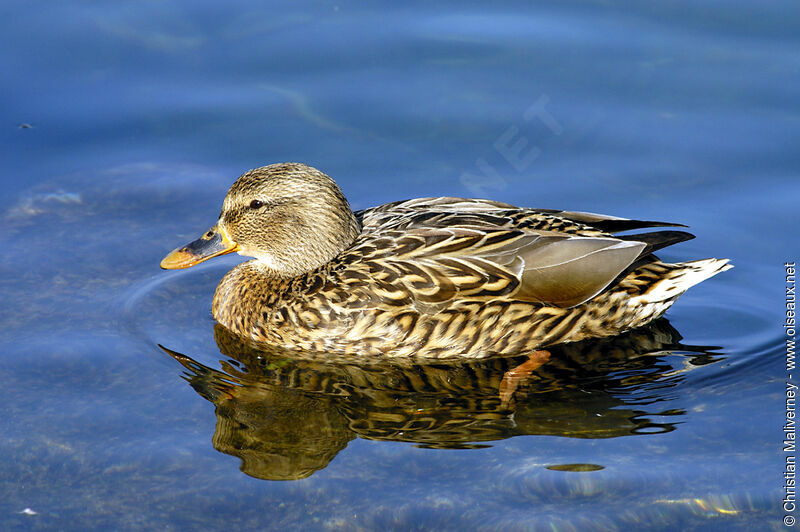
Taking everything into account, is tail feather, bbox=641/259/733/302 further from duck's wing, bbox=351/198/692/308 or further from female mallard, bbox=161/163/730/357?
duck's wing, bbox=351/198/692/308

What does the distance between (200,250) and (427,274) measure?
1851 millimetres

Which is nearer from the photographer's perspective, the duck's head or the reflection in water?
the reflection in water

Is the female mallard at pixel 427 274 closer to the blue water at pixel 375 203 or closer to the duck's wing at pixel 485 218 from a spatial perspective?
the duck's wing at pixel 485 218

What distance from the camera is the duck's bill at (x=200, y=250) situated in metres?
8.12

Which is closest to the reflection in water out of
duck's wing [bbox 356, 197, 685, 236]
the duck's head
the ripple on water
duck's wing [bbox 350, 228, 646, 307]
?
the ripple on water

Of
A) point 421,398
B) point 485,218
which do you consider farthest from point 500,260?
point 421,398

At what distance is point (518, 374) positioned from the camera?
752cm

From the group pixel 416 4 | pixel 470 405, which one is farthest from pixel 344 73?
pixel 470 405

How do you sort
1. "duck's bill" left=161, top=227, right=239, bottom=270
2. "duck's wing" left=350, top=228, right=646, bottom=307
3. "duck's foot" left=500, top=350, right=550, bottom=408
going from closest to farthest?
"duck's foot" left=500, top=350, right=550, bottom=408, "duck's wing" left=350, top=228, right=646, bottom=307, "duck's bill" left=161, top=227, right=239, bottom=270

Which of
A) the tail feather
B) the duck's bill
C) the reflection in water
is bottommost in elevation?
the reflection in water

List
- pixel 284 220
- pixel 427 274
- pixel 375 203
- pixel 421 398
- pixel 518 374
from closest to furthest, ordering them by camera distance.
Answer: pixel 421 398
pixel 518 374
pixel 427 274
pixel 284 220
pixel 375 203

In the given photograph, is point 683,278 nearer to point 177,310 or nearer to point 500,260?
point 500,260

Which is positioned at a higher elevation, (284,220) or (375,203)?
(375,203)

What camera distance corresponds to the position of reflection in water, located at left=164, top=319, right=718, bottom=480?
21.7 feet
